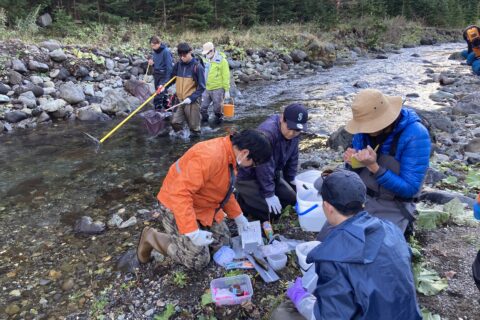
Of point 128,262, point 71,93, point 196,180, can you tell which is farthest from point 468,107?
point 71,93

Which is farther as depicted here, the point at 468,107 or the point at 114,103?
the point at 114,103

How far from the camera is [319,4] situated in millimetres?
29812

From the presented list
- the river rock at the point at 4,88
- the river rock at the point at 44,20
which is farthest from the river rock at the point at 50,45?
the river rock at the point at 44,20

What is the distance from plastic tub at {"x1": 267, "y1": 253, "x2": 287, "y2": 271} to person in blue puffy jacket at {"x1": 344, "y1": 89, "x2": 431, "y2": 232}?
981mm

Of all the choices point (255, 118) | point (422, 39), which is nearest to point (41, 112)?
point (255, 118)

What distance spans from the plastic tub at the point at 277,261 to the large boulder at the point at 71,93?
861 centimetres

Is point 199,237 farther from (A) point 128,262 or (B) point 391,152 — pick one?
(B) point 391,152

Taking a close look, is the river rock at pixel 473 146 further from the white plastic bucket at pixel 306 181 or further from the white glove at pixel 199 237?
the white glove at pixel 199 237

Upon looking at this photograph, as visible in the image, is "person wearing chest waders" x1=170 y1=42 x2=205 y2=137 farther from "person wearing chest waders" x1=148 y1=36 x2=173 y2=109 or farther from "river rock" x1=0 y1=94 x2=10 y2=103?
"river rock" x1=0 y1=94 x2=10 y2=103

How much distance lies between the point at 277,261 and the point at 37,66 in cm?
1017

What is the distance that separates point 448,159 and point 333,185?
5455 millimetres

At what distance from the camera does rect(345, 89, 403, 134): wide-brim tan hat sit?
3.33 m

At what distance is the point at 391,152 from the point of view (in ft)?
11.6

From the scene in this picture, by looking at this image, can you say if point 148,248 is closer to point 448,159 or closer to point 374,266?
point 374,266
